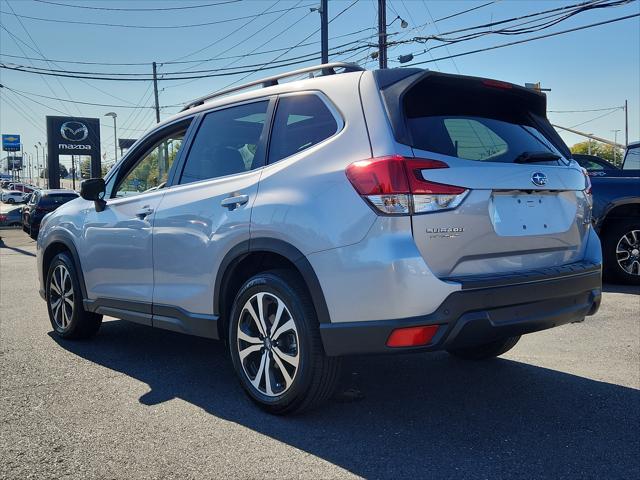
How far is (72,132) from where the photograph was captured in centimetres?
4803

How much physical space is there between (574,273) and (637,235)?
5231 mm

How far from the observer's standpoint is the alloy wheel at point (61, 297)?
5.43 m

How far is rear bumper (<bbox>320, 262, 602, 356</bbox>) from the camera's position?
2.93 meters

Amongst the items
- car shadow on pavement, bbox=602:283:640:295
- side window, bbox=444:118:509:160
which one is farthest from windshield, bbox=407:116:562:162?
Answer: car shadow on pavement, bbox=602:283:640:295

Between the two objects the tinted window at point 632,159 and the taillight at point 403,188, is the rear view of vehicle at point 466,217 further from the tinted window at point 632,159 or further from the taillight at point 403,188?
the tinted window at point 632,159

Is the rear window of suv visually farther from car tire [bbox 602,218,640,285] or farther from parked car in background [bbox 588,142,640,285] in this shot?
car tire [bbox 602,218,640,285]

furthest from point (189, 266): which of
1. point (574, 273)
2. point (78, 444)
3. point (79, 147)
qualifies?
point (79, 147)

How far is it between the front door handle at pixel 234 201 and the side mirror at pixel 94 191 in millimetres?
1723

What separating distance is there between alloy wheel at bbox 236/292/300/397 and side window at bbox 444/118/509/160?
129 cm

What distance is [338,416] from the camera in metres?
3.53

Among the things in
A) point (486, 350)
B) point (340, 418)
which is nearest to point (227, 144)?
point (340, 418)

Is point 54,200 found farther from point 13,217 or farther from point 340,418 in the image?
point 340,418

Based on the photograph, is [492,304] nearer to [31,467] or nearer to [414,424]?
[414,424]

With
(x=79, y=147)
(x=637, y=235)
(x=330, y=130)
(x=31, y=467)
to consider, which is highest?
(x=79, y=147)
